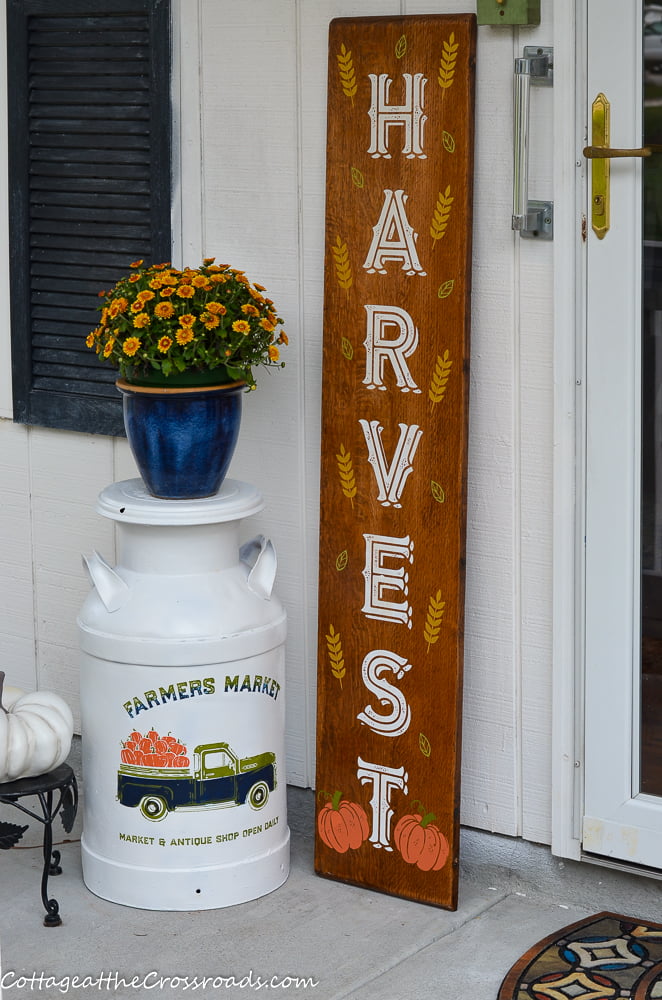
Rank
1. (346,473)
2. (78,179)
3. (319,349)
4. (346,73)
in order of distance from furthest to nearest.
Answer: (78,179), (319,349), (346,473), (346,73)

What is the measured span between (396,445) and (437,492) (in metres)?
0.14

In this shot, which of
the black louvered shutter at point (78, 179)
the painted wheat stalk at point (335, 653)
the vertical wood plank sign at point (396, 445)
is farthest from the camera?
the black louvered shutter at point (78, 179)

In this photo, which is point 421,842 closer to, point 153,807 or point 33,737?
point 153,807

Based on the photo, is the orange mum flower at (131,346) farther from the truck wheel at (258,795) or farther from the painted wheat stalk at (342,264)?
the truck wheel at (258,795)

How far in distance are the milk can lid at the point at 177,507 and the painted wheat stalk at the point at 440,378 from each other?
1.48ft

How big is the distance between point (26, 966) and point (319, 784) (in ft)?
2.48

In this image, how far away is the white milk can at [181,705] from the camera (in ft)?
9.84

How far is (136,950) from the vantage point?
290 cm

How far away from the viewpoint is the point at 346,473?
312 centimetres

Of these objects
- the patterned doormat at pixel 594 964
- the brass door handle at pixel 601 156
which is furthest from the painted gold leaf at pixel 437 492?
the patterned doormat at pixel 594 964

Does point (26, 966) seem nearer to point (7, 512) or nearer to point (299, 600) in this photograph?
point (299, 600)

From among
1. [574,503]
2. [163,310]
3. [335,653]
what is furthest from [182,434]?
[574,503]

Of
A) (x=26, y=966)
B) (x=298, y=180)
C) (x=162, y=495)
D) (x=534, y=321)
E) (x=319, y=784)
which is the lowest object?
(x=26, y=966)

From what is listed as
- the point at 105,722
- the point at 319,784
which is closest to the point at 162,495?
the point at 105,722
